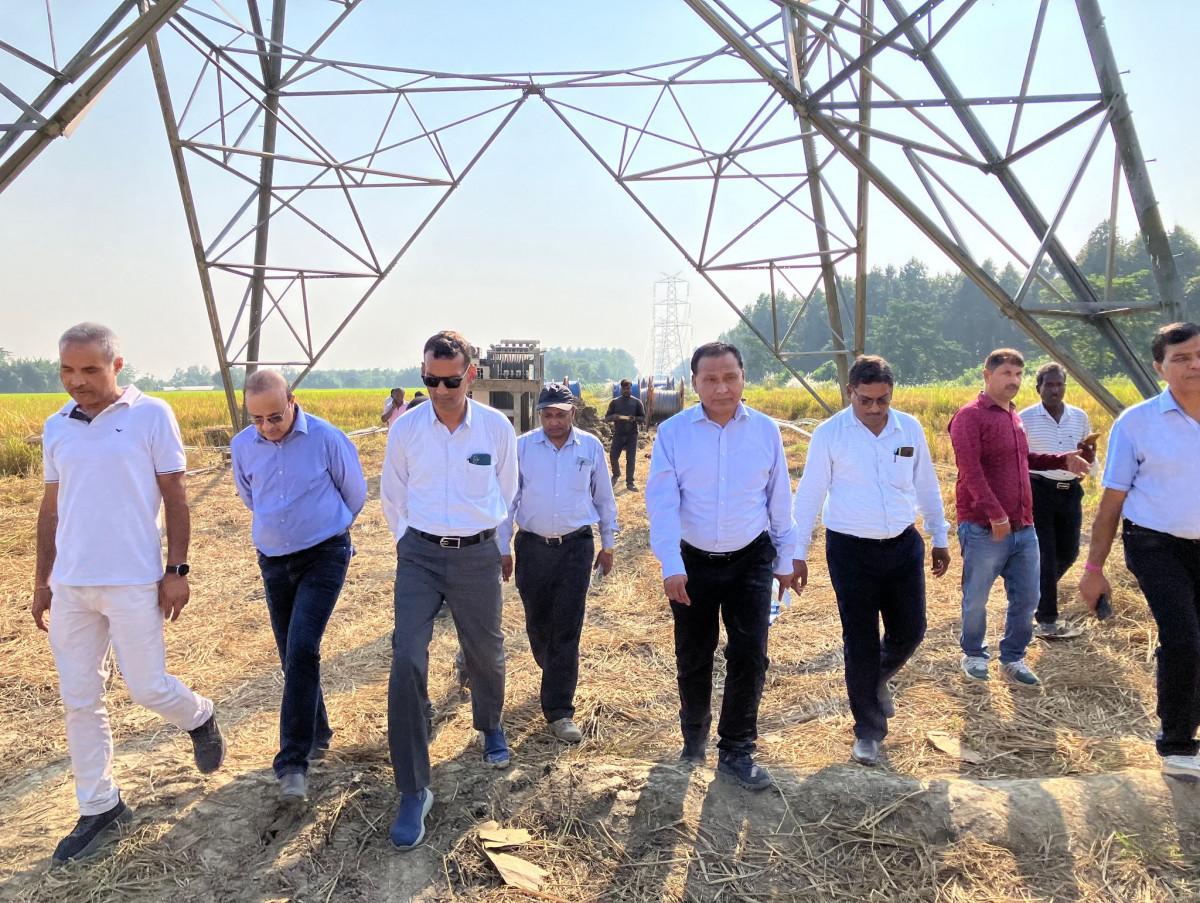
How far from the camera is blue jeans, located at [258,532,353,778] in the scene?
10.7 feet

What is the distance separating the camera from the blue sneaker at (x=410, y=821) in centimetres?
295

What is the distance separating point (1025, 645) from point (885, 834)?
2.24m

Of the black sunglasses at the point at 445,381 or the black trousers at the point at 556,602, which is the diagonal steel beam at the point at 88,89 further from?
the black trousers at the point at 556,602

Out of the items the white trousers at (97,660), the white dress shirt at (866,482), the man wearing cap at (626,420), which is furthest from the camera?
the man wearing cap at (626,420)

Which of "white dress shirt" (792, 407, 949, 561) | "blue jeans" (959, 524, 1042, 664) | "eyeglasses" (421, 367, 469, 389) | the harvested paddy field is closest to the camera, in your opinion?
the harvested paddy field

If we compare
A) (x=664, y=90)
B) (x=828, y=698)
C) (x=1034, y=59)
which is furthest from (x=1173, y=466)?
(x=664, y=90)

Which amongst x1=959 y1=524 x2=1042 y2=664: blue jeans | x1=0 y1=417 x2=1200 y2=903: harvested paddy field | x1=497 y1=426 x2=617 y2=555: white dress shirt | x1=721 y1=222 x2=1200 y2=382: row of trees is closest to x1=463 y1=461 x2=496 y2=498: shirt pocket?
x1=497 y1=426 x2=617 y2=555: white dress shirt

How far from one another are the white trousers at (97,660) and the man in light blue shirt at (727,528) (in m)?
2.05

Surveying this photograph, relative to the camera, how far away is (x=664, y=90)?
905 cm

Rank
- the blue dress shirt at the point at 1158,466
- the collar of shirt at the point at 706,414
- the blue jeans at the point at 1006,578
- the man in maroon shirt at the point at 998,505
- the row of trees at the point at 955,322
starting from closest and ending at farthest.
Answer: the blue dress shirt at the point at 1158,466 < the collar of shirt at the point at 706,414 < the man in maroon shirt at the point at 998,505 < the blue jeans at the point at 1006,578 < the row of trees at the point at 955,322

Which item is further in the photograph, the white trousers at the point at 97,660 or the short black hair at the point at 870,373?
the short black hair at the point at 870,373

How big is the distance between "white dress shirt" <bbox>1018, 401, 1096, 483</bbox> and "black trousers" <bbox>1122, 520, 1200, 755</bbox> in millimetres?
1971

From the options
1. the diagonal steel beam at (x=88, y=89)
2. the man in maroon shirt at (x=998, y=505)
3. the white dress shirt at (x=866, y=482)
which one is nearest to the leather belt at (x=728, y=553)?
the white dress shirt at (x=866, y=482)

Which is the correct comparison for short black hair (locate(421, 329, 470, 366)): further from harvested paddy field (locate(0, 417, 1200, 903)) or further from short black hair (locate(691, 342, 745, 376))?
harvested paddy field (locate(0, 417, 1200, 903))
